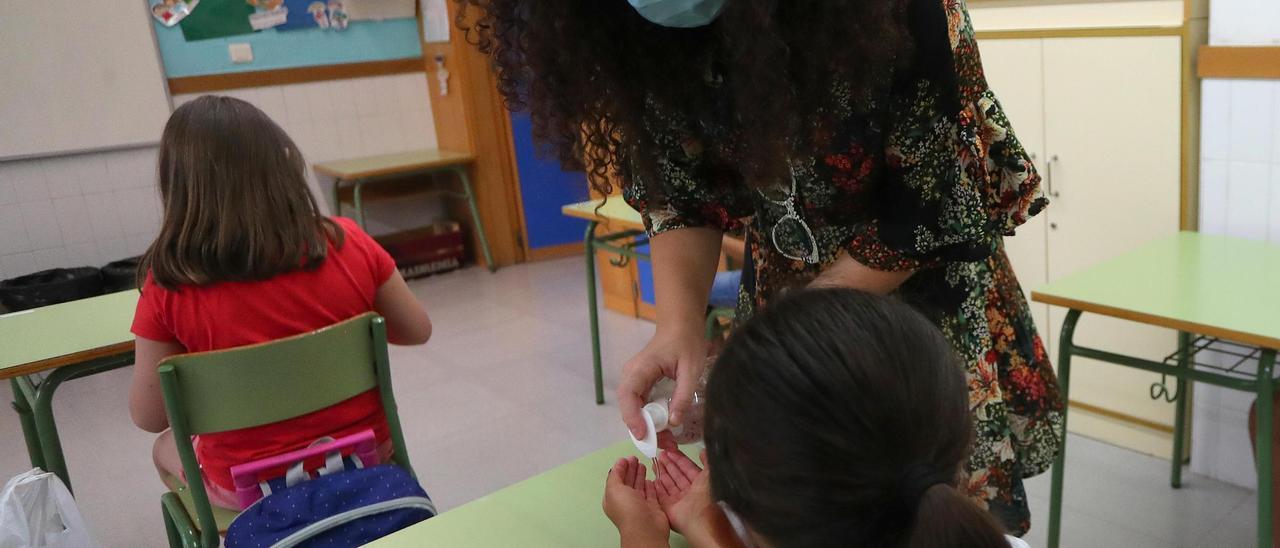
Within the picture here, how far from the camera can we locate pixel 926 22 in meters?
0.89

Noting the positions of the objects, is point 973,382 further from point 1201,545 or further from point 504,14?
point 1201,545

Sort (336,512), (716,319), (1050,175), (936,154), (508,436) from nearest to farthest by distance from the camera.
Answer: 1. (936,154)
2. (336,512)
3. (1050,175)
4. (716,319)
5. (508,436)

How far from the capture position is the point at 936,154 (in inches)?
35.9

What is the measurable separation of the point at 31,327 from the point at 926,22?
6.90ft

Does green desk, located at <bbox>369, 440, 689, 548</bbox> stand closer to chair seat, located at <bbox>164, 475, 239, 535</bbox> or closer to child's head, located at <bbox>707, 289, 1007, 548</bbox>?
child's head, located at <bbox>707, 289, 1007, 548</bbox>

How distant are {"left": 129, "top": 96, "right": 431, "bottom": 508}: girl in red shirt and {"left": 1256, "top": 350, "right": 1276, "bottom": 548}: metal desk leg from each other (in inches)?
62.8

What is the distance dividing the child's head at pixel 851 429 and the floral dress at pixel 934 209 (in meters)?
0.20

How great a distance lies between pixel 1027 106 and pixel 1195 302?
3.19 ft

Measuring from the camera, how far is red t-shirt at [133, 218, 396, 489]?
65.6 inches

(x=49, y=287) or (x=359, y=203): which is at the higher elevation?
(x=359, y=203)

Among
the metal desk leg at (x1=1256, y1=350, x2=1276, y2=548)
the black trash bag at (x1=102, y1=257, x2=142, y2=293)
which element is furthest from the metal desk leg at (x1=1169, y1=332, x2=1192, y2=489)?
the black trash bag at (x1=102, y1=257, x2=142, y2=293)

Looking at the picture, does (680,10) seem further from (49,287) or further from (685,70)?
(49,287)

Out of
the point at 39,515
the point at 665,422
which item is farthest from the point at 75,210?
the point at 665,422

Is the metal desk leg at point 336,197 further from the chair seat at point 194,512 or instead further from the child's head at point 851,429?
the child's head at point 851,429
